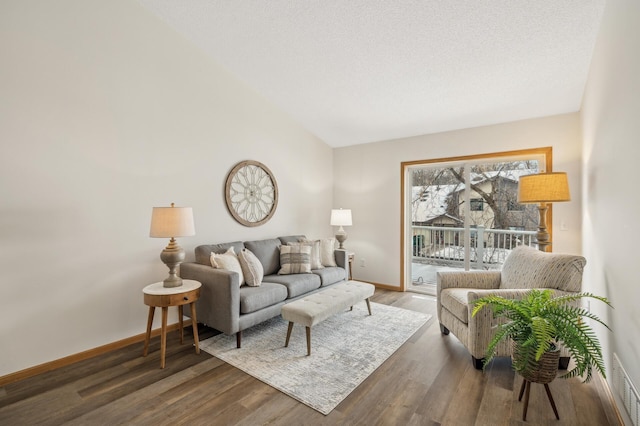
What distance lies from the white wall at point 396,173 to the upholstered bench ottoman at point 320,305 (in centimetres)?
156

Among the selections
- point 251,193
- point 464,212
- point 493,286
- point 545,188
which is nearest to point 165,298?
point 251,193

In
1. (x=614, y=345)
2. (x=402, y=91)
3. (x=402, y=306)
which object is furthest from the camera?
(x=402, y=306)

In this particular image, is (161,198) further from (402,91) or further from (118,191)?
(402,91)

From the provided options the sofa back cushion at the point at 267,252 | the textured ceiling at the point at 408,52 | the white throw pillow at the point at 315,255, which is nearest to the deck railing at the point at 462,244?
the textured ceiling at the point at 408,52

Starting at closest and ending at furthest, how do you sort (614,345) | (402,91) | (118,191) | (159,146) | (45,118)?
(614,345)
(45,118)
(118,191)
(159,146)
(402,91)

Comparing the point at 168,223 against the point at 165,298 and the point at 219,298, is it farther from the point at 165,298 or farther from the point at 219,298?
the point at 219,298

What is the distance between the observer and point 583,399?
6.77 ft

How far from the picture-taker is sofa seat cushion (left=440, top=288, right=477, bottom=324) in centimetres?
260

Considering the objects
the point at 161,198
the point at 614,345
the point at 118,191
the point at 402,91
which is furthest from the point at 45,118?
the point at 614,345

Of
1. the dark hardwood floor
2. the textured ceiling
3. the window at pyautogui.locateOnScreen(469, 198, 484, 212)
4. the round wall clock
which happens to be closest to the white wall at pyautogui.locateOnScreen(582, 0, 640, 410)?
the textured ceiling

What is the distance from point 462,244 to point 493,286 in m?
1.49

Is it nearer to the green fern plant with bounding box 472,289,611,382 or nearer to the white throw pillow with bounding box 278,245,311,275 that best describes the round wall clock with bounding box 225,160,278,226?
the white throw pillow with bounding box 278,245,311,275

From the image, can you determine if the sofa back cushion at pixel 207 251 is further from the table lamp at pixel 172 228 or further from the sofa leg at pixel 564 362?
the sofa leg at pixel 564 362

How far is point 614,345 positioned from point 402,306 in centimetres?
227
